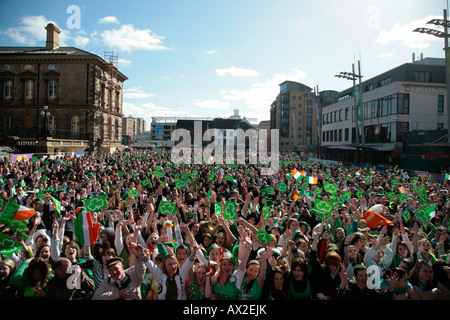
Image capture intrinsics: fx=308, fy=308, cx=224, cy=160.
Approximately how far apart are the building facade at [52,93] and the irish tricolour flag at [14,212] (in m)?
38.6

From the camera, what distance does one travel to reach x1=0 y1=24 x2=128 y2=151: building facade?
138 feet

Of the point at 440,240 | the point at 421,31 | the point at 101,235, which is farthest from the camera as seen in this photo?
the point at 421,31

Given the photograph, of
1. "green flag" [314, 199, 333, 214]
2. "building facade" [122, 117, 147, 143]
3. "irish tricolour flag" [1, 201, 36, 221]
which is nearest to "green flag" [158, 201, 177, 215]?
"irish tricolour flag" [1, 201, 36, 221]

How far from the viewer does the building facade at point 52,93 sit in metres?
42.0

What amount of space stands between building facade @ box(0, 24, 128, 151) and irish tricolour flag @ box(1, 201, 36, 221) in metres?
38.6

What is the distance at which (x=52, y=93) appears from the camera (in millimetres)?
42969

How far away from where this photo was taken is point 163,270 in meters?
4.05

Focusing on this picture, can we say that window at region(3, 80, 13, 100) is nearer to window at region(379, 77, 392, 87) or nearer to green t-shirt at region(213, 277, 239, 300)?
green t-shirt at region(213, 277, 239, 300)

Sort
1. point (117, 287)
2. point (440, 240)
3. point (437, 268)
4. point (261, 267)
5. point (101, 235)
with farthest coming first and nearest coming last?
point (440, 240)
point (101, 235)
point (437, 268)
point (261, 267)
point (117, 287)

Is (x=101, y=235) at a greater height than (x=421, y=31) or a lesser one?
lesser

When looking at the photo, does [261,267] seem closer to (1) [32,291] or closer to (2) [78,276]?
(2) [78,276]

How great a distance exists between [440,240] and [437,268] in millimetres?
1956

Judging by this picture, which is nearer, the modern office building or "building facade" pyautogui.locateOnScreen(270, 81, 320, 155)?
the modern office building
